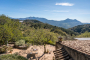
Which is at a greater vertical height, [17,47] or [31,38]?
[31,38]

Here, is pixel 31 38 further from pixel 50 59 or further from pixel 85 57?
pixel 85 57

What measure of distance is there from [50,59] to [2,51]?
9.99 m

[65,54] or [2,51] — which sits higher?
[65,54]

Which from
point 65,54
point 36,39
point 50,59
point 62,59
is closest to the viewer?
point 62,59

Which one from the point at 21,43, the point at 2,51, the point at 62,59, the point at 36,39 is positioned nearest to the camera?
the point at 62,59

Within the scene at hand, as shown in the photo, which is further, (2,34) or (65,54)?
(2,34)

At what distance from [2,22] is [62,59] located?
54.2 feet

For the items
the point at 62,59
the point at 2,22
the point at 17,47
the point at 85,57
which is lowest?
the point at 17,47

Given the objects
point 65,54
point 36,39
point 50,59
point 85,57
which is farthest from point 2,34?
point 85,57

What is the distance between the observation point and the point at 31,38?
13.2 metres

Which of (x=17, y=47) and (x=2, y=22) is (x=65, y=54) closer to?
(x=17, y=47)

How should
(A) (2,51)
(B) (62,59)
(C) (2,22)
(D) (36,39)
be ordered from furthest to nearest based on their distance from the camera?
1. (C) (2,22)
2. (A) (2,51)
3. (D) (36,39)
4. (B) (62,59)

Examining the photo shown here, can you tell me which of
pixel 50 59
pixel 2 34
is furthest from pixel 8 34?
pixel 50 59

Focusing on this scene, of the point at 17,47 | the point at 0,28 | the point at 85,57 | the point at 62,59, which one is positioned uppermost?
the point at 0,28
